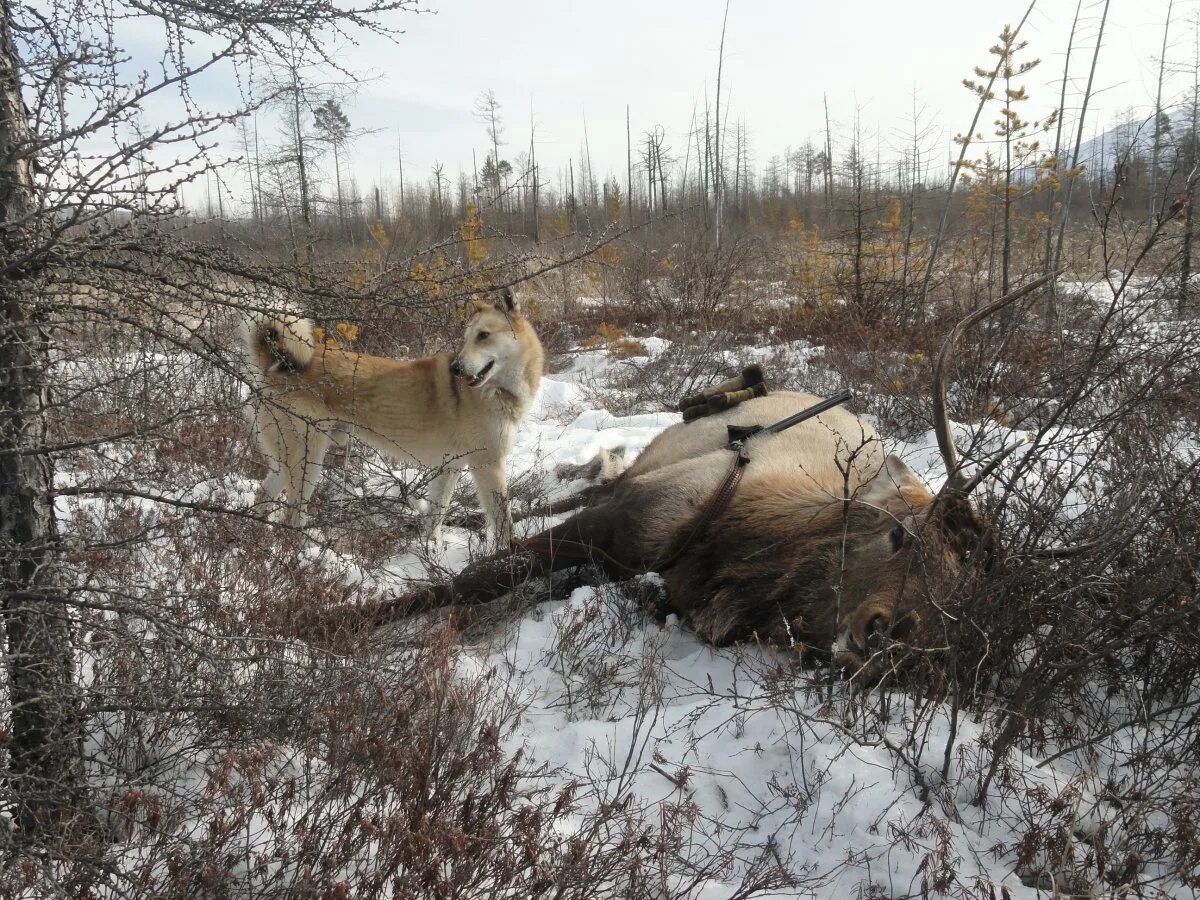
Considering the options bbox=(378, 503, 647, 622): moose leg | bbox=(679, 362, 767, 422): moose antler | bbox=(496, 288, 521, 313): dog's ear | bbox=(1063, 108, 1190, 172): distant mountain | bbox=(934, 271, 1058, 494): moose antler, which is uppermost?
→ bbox=(1063, 108, 1190, 172): distant mountain

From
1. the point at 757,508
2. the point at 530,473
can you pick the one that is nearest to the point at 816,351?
the point at 530,473

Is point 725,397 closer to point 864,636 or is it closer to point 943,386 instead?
point 943,386

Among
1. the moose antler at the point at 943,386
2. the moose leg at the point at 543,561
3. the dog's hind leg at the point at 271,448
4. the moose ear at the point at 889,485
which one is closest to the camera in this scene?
the moose antler at the point at 943,386

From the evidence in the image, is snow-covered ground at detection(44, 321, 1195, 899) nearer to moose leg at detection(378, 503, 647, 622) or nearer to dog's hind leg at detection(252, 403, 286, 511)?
moose leg at detection(378, 503, 647, 622)

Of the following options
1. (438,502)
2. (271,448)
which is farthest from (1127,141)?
(271,448)

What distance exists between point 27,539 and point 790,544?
2906 millimetres

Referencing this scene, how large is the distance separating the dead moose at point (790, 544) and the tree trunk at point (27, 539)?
1808 millimetres

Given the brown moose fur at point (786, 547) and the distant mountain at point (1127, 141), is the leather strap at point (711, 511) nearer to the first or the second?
the brown moose fur at point (786, 547)

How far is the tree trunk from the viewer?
187 cm

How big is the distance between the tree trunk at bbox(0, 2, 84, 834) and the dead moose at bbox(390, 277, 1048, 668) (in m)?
1.81

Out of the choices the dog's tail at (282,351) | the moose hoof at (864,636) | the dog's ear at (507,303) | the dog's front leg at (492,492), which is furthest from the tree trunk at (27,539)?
the dog's ear at (507,303)

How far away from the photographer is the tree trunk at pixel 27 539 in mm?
1870

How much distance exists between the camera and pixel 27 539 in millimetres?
2123

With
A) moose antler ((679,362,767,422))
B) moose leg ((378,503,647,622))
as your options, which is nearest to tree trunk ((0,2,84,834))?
moose leg ((378,503,647,622))
